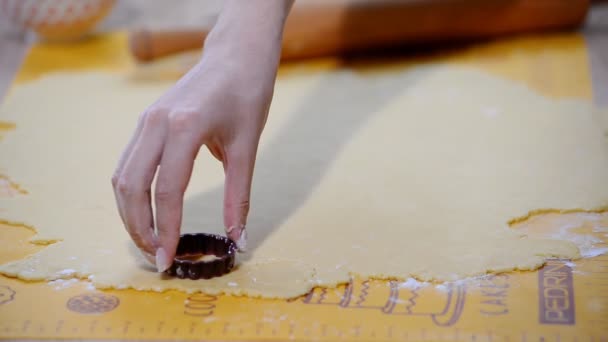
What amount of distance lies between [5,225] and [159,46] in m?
1.12

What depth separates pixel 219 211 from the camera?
1828 mm

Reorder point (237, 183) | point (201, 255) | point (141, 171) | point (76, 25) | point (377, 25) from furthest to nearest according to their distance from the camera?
point (76, 25) < point (377, 25) < point (201, 255) < point (237, 183) < point (141, 171)

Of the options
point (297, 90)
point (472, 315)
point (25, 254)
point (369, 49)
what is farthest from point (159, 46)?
point (472, 315)

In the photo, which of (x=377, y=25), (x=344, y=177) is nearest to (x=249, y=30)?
(x=344, y=177)

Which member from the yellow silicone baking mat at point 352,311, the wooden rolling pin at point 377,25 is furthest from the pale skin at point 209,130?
the wooden rolling pin at point 377,25

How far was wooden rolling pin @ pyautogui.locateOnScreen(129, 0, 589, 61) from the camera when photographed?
2.75 meters

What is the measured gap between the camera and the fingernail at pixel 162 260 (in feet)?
4.78

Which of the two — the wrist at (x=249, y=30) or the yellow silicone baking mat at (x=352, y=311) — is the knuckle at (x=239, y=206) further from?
the wrist at (x=249, y=30)

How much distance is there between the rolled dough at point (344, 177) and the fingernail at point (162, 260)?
→ 6cm

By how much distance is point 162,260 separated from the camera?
4.80ft

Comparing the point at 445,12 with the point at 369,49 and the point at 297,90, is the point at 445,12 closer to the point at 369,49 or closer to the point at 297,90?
the point at 369,49

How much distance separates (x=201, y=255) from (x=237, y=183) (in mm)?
220

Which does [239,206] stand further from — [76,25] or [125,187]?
[76,25]

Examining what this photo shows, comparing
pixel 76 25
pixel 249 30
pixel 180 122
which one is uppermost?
pixel 76 25
